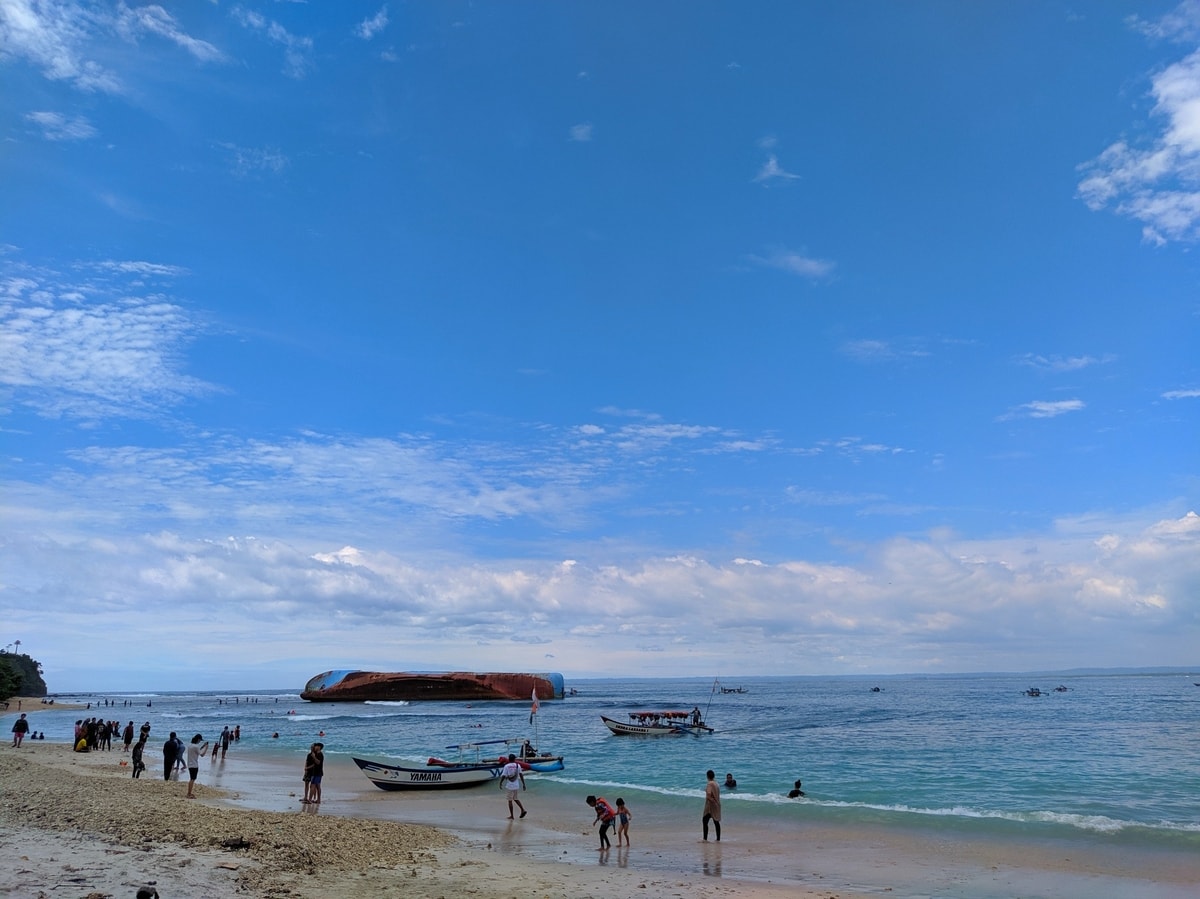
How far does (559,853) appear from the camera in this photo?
1838 cm

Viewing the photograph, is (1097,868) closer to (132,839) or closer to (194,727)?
(132,839)

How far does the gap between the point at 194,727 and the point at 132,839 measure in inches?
2628

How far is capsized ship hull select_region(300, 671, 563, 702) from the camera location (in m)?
123

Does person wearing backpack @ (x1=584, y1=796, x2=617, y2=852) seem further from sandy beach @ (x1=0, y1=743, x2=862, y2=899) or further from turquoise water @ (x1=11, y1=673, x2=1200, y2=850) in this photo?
turquoise water @ (x1=11, y1=673, x2=1200, y2=850)

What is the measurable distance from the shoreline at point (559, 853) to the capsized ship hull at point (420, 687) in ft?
332

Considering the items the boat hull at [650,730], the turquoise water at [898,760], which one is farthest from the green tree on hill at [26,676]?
the boat hull at [650,730]

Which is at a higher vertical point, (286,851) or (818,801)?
(286,851)

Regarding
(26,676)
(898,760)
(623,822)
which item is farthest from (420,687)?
(623,822)

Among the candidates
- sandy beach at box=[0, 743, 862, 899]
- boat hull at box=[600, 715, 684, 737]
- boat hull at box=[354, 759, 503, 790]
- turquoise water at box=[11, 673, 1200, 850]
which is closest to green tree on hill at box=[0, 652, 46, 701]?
turquoise water at box=[11, 673, 1200, 850]

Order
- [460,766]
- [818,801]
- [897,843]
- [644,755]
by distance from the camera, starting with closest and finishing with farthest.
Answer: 1. [897,843]
2. [818,801]
3. [460,766]
4. [644,755]

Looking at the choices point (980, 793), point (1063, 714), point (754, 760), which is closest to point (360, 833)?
point (980, 793)

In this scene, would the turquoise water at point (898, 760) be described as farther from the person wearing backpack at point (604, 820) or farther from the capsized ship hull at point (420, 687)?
the capsized ship hull at point (420, 687)

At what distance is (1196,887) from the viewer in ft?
51.9

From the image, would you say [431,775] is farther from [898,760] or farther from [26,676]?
[26,676]
